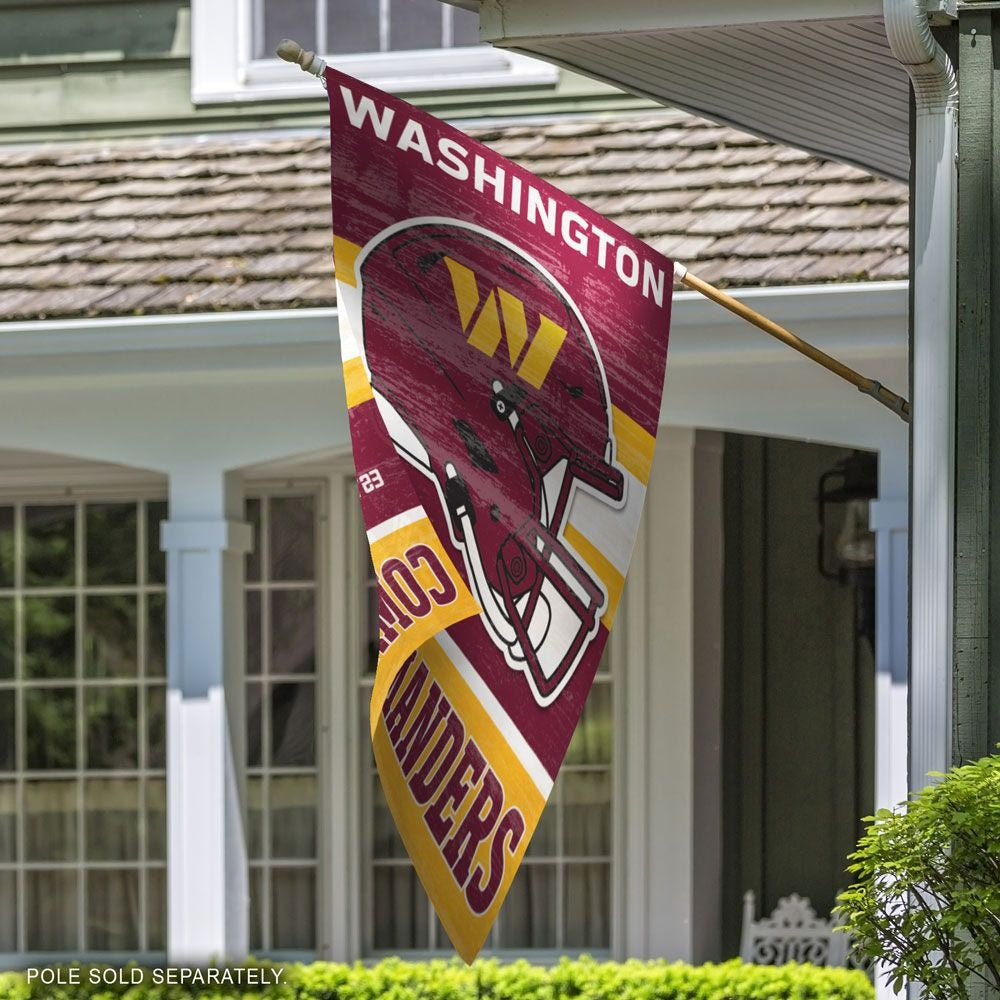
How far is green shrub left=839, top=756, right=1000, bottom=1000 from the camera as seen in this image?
140 inches

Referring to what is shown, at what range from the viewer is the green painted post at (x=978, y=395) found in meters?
4.09

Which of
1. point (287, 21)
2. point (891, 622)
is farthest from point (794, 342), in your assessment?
point (287, 21)

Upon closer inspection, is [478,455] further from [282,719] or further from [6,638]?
[6,638]

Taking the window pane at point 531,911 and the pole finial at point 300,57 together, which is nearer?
the pole finial at point 300,57

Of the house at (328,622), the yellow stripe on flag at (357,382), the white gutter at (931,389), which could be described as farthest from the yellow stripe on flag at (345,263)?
the house at (328,622)

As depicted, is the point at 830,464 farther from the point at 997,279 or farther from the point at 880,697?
the point at 997,279

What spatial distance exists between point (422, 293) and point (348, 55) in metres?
4.79

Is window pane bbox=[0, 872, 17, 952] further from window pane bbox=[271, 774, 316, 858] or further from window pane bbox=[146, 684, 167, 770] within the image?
window pane bbox=[271, 774, 316, 858]

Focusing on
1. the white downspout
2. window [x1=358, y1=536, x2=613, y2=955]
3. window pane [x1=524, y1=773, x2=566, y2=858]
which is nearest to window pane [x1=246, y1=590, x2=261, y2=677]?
window [x1=358, y1=536, x2=613, y2=955]

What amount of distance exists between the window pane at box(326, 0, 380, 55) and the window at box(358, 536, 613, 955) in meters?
3.02

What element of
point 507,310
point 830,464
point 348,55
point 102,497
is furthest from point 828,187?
point 102,497

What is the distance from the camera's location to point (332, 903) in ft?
28.6

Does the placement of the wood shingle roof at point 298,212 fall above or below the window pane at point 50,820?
above

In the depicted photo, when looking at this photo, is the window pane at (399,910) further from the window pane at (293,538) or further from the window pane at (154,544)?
the window pane at (154,544)
